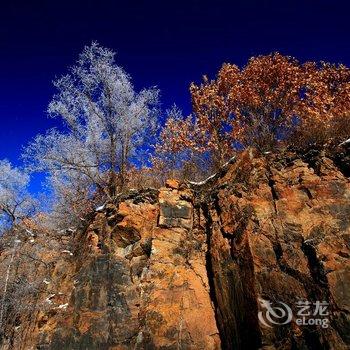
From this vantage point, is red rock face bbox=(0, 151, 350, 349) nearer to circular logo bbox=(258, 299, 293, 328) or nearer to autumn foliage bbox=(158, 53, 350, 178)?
circular logo bbox=(258, 299, 293, 328)

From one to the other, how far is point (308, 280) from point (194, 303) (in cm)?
298

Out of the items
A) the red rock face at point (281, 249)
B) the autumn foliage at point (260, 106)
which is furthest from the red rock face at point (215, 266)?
the autumn foliage at point (260, 106)

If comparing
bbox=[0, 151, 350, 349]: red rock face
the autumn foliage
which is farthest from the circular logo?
the autumn foliage

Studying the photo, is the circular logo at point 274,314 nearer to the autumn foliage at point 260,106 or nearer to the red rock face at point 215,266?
the red rock face at point 215,266

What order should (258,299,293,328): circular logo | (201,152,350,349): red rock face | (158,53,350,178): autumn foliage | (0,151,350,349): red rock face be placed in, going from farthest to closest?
(158,53,350,178): autumn foliage → (0,151,350,349): red rock face → (258,299,293,328): circular logo → (201,152,350,349): red rock face

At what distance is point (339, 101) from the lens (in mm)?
15086

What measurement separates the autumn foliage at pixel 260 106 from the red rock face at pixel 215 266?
343cm

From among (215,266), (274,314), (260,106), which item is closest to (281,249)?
(274,314)

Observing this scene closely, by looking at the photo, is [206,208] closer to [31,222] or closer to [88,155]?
[88,155]

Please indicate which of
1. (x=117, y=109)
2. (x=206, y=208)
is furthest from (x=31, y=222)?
(x=206, y=208)

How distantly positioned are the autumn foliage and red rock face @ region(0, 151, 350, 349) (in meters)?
3.43

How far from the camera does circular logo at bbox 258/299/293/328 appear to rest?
7547mm

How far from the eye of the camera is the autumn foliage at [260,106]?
1400cm

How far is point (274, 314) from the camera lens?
7656 mm
